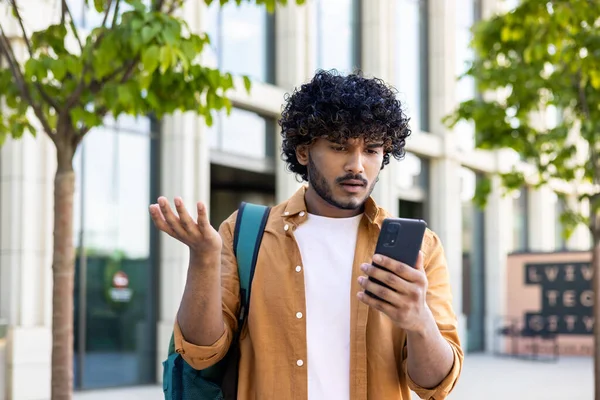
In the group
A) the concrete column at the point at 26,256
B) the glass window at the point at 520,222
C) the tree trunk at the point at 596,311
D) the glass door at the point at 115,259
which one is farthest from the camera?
the glass window at the point at 520,222

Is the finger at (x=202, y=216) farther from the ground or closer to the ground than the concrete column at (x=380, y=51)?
closer to the ground

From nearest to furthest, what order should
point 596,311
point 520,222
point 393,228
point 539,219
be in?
point 393,228 < point 596,311 < point 520,222 < point 539,219

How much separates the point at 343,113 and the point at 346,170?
0.18 m

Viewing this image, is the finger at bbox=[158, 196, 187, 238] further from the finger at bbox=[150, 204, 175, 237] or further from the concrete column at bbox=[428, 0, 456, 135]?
the concrete column at bbox=[428, 0, 456, 135]

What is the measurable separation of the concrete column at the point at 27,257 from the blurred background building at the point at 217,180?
0.06 ft

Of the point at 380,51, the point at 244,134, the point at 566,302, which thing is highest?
the point at 380,51

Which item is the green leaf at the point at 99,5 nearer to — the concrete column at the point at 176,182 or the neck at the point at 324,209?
the neck at the point at 324,209

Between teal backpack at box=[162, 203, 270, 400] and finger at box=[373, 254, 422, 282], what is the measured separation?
608 mm

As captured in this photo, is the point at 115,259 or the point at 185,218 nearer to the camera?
the point at 185,218

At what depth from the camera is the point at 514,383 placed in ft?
53.6

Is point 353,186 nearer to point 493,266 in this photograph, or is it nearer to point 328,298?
point 328,298

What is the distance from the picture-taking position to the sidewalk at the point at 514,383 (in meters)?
13.7

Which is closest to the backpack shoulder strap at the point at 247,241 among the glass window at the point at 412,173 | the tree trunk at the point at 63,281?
the tree trunk at the point at 63,281

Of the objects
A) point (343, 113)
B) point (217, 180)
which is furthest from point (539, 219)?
point (343, 113)
